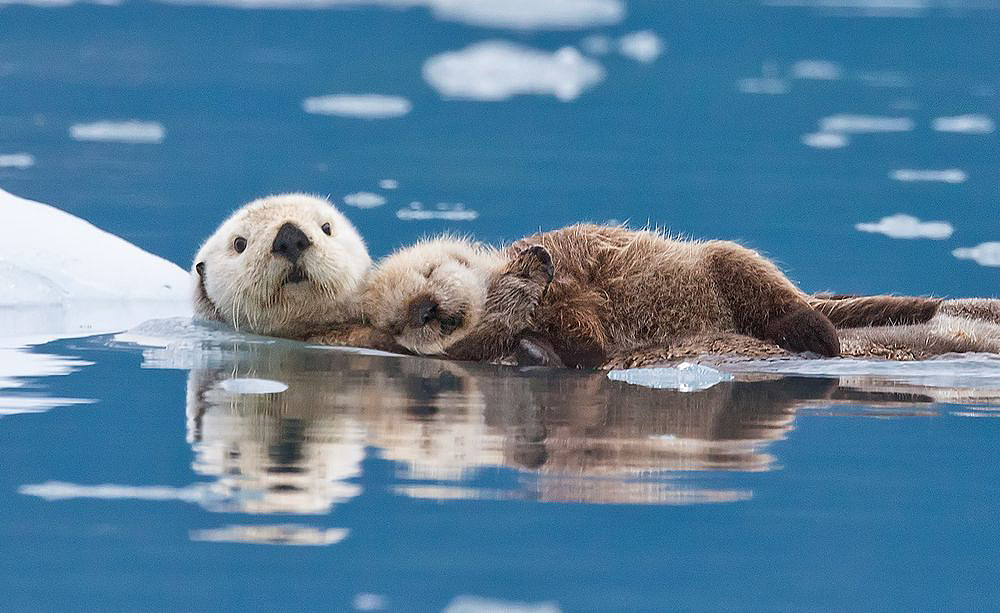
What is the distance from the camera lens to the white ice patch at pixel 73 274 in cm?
847

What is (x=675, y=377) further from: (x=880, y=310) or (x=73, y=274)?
(x=73, y=274)

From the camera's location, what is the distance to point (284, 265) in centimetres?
514

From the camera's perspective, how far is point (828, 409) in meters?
3.58

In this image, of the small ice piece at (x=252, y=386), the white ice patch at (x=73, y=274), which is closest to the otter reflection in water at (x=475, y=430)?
the small ice piece at (x=252, y=386)

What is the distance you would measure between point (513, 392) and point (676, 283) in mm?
1495

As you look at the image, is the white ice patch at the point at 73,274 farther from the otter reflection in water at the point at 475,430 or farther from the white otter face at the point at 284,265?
the otter reflection in water at the point at 475,430

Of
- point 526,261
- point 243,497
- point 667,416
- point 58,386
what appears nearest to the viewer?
point 243,497

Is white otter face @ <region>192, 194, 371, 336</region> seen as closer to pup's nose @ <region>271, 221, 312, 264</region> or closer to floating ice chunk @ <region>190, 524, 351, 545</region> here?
pup's nose @ <region>271, 221, 312, 264</region>

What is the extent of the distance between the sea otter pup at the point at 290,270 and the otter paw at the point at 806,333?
1796 millimetres

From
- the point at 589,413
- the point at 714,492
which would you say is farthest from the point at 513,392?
the point at 714,492

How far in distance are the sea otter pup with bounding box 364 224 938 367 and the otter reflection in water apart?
1.29ft

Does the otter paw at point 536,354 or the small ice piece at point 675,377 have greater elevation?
the otter paw at point 536,354

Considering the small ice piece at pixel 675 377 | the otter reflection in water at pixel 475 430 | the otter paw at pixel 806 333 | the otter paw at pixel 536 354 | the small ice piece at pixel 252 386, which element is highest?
the otter paw at pixel 806 333

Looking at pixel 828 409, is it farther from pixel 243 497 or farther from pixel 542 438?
pixel 243 497
